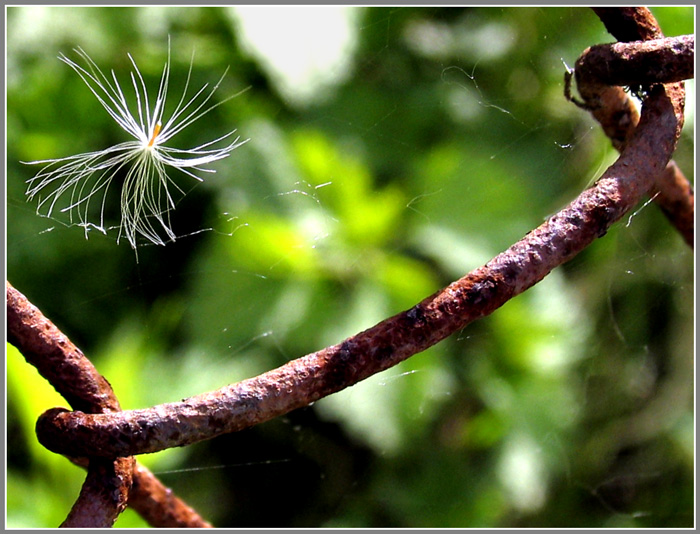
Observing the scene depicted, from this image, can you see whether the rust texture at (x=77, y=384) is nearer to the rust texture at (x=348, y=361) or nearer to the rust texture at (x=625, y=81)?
the rust texture at (x=348, y=361)

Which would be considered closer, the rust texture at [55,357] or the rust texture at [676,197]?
the rust texture at [55,357]

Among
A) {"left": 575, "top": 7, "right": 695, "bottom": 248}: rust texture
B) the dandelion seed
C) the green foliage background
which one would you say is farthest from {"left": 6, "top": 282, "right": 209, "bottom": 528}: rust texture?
the green foliage background

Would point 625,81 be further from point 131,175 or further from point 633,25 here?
point 131,175

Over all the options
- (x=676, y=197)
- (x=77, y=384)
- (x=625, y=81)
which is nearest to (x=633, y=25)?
(x=625, y=81)

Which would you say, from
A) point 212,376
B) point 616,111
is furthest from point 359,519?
point 616,111

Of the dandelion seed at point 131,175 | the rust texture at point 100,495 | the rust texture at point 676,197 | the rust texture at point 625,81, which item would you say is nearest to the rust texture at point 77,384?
the rust texture at point 100,495

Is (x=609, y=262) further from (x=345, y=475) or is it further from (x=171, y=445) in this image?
(x=171, y=445)
